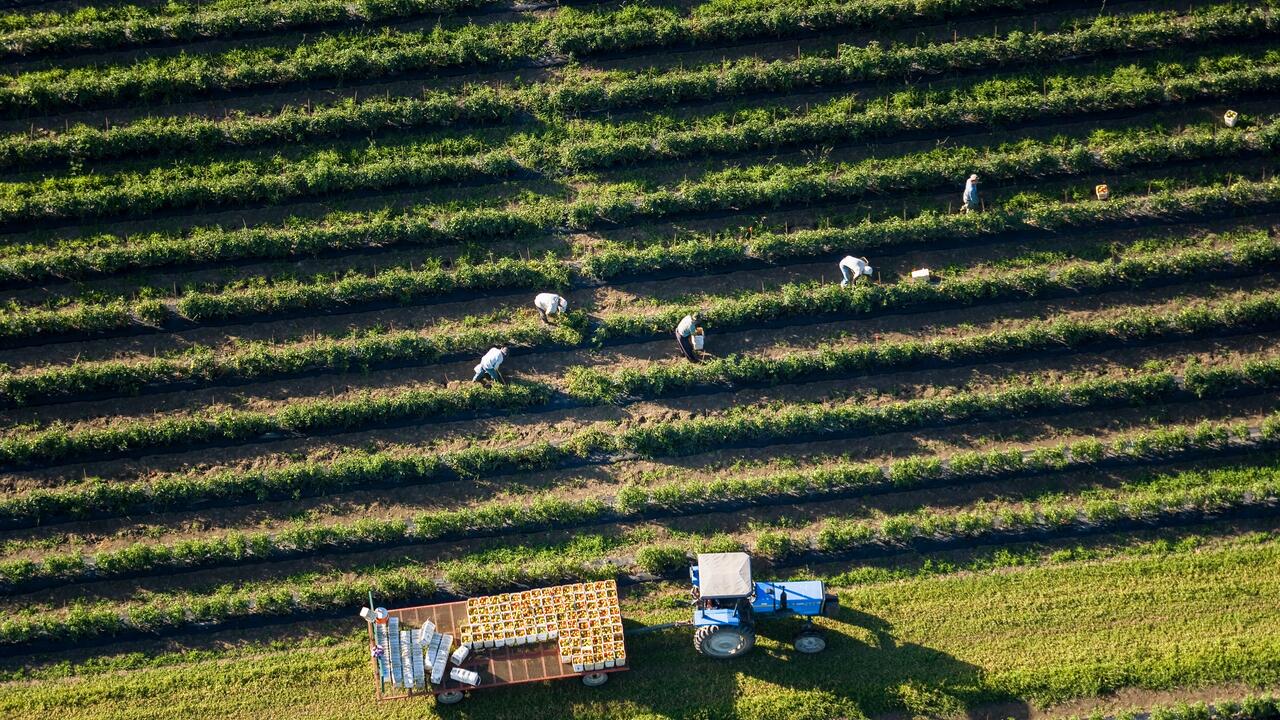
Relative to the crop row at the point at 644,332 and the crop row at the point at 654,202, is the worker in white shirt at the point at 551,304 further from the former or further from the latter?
the crop row at the point at 654,202

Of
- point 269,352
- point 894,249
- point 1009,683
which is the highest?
point 894,249

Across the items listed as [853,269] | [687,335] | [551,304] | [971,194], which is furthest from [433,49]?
[971,194]

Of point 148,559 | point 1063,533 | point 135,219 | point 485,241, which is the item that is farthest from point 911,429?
point 135,219

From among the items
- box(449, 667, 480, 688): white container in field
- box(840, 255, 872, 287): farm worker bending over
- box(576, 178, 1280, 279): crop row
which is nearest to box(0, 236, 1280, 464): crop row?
box(840, 255, 872, 287): farm worker bending over

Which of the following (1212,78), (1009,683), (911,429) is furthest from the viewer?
(1212,78)

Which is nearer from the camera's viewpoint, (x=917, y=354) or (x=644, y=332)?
(x=917, y=354)

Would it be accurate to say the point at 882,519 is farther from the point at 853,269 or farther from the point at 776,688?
the point at 853,269

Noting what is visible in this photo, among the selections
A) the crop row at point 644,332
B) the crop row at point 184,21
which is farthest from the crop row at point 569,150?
the crop row at point 644,332

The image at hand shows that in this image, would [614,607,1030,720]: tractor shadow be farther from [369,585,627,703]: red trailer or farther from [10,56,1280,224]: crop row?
[10,56,1280,224]: crop row

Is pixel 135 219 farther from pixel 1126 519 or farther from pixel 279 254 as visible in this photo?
pixel 1126 519
